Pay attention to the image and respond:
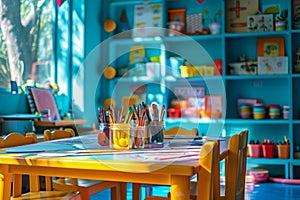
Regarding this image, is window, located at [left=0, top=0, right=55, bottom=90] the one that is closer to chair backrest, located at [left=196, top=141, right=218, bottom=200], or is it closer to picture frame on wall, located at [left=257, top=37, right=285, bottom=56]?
picture frame on wall, located at [left=257, top=37, right=285, bottom=56]

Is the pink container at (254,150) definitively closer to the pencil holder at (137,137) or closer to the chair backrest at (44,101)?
the chair backrest at (44,101)

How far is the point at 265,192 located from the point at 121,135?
2.23m

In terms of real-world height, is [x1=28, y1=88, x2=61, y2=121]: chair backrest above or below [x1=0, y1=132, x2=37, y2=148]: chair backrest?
above

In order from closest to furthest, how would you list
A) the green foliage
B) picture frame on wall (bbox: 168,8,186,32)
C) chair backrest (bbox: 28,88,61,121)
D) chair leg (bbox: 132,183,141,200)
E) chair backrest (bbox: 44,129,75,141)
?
chair backrest (bbox: 44,129,75,141)
chair leg (bbox: 132,183,141,200)
chair backrest (bbox: 28,88,61,121)
the green foliage
picture frame on wall (bbox: 168,8,186,32)

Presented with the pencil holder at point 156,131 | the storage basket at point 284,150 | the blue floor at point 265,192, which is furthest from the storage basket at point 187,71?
the pencil holder at point 156,131

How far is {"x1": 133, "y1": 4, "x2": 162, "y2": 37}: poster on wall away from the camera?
4656 mm

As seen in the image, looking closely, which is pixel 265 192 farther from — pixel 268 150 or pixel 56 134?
pixel 56 134

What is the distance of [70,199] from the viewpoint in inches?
75.0

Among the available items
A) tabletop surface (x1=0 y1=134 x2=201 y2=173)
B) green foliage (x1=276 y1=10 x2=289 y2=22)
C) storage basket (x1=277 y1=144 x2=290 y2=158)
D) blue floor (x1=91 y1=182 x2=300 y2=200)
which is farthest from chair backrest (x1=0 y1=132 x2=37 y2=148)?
green foliage (x1=276 y1=10 x2=289 y2=22)

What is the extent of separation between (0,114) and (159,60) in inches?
80.0

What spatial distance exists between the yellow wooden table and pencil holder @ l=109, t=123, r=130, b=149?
0.23ft

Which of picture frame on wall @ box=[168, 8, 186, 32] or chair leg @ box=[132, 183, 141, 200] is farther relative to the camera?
picture frame on wall @ box=[168, 8, 186, 32]

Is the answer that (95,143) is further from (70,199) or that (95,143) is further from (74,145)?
(70,199)

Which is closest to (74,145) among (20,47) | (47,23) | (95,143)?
(95,143)
